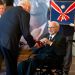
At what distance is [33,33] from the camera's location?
179 inches

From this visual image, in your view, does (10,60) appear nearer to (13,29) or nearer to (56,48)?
(13,29)

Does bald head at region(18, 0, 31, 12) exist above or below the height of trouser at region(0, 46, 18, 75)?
above

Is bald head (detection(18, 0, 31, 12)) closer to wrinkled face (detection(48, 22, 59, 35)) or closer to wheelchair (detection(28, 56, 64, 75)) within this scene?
wrinkled face (detection(48, 22, 59, 35))

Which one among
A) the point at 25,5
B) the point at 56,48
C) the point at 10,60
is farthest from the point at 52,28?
the point at 10,60

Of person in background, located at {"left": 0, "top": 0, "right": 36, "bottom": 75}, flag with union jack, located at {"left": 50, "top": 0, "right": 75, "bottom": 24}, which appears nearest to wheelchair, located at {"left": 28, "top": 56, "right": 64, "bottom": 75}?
person in background, located at {"left": 0, "top": 0, "right": 36, "bottom": 75}

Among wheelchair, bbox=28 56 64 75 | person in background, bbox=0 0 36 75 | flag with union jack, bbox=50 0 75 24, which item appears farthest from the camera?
flag with union jack, bbox=50 0 75 24

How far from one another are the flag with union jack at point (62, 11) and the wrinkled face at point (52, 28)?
232 millimetres

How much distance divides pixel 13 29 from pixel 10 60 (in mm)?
446

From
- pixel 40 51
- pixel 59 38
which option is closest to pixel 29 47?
pixel 40 51

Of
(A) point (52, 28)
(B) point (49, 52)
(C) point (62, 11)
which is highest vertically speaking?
(C) point (62, 11)

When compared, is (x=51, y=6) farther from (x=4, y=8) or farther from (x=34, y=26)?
(x=4, y=8)

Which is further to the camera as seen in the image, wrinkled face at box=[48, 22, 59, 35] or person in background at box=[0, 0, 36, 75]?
wrinkled face at box=[48, 22, 59, 35]

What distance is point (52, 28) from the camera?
13.8 feet

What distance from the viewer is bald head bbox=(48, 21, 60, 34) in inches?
165
